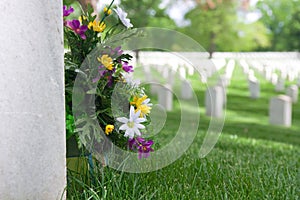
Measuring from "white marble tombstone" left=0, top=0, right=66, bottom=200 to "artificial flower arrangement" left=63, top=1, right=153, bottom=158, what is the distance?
1.21ft

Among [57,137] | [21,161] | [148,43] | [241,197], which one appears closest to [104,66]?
[148,43]

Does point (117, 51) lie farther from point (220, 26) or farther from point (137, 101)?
point (220, 26)

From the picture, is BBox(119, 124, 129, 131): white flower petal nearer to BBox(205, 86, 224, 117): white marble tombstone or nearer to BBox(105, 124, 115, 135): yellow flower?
BBox(105, 124, 115, 135): yellow flower

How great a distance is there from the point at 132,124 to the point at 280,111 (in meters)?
6.97

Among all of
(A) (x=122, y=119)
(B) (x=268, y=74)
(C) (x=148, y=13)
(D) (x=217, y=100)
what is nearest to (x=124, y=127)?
(A) (x=122, y=119)

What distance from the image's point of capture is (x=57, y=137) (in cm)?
190

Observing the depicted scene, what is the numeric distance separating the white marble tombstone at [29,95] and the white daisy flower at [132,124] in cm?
46

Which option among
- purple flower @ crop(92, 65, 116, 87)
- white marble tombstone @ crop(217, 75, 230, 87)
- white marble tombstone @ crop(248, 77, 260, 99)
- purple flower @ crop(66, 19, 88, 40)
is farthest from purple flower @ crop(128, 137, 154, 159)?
white marble tombstone @ crop(248, 77, 260, 99)

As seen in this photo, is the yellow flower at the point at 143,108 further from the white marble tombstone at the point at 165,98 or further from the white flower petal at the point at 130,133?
the white marble tombstone at the point at 165,98

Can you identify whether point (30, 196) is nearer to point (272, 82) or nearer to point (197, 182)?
point (197, 182)

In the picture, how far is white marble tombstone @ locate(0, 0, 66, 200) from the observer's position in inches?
69.0

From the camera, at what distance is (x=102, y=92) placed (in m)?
2.38

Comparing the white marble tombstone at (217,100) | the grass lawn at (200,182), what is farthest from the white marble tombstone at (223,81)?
the grass lawn at (200,182)

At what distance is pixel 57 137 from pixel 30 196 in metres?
0.26
